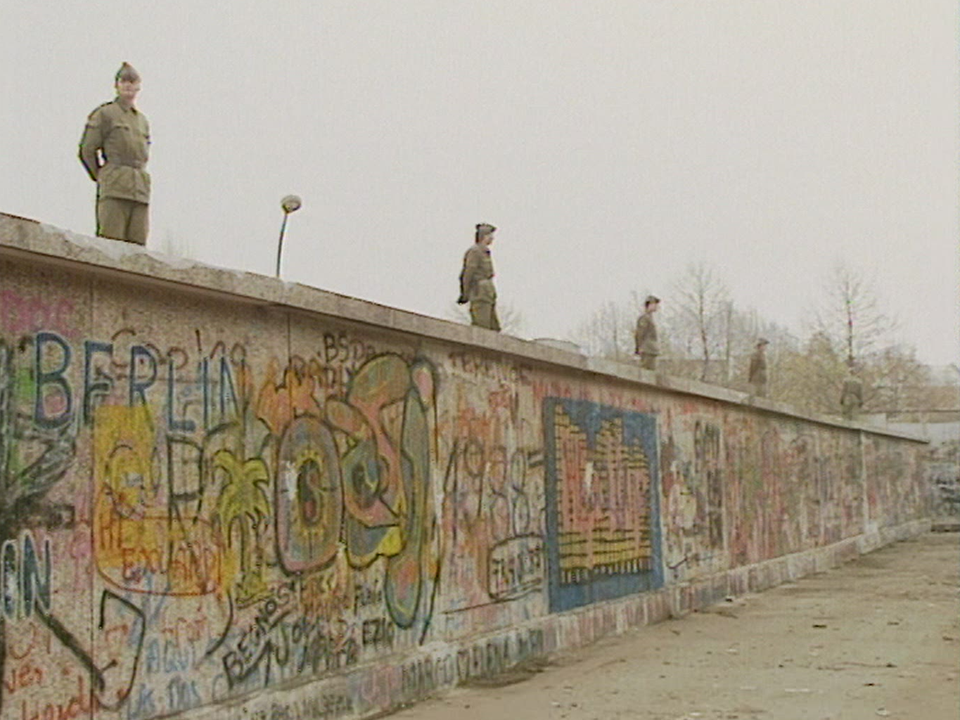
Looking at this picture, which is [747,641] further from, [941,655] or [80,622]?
[80,622]

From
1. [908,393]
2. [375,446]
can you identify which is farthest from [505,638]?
[908,393]

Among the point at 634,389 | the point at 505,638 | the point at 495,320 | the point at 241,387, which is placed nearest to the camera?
the point at 241,387

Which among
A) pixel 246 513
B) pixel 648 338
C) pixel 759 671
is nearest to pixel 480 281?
pixel 648 338

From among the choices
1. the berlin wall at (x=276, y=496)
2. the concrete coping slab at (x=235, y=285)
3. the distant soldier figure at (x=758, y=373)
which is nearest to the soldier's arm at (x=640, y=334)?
the berlin wall at (x=276, y=496)

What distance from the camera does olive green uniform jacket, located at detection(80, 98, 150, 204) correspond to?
28.3 ft

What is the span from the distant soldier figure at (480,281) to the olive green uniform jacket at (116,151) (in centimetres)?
578

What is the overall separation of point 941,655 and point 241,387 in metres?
7.35

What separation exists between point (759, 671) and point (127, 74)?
23.6 ft

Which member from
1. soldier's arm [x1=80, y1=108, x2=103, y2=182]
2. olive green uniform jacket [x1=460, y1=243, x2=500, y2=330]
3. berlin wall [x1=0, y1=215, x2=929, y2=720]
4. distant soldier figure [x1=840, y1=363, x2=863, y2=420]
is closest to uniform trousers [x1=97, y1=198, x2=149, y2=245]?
soldier's arm [x1=80, y1=108, x2=103, y2=182]

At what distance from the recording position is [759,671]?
36.7 ft

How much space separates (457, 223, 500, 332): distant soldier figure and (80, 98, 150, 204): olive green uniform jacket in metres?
5.78

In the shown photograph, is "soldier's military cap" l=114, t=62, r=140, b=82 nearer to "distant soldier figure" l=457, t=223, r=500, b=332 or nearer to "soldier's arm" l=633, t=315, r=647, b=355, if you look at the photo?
"distant soldier figure" l=457, t=223, r=500, b=332

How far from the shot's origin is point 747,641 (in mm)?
13312

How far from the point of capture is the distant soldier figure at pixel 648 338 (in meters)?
17.8
